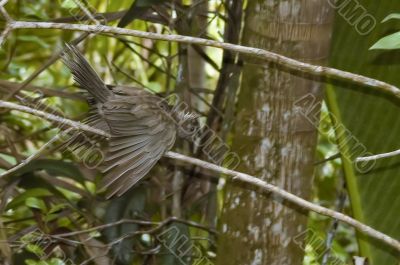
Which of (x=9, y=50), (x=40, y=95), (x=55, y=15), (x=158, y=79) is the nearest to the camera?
(x=40, y=95)

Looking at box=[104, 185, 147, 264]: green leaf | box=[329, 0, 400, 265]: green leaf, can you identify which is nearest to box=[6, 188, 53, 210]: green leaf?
box=[104, 185, 147, 264]: green leaf

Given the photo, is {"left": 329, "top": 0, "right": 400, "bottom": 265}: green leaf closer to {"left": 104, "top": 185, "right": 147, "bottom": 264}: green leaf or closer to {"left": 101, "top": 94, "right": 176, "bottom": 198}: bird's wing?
{"left": 101, "top": 94, "right": 176, "bottom": 198}: bird's wing

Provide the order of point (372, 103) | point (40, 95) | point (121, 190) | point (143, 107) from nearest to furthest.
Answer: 1. point (121, 190)
2. point (143, 107)
3. point (372, 103)
4. point (40, 95)

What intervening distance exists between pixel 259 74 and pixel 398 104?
438 millimetres

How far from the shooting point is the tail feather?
1.81m

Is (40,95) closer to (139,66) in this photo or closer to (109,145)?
(109,145)

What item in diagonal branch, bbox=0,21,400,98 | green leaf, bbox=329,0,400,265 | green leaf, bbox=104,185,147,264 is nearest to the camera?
diagonal branch, bbox=0,21,400,98

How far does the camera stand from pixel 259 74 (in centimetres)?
171

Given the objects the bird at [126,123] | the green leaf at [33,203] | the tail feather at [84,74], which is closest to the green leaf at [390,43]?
the bird at [126,123]

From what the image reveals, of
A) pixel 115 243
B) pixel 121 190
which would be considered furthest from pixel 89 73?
pixel 115 243

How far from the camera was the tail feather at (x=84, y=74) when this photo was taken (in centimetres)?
181

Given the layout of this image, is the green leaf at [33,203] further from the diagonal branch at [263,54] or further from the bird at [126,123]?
the diagonal branch at [263,54]

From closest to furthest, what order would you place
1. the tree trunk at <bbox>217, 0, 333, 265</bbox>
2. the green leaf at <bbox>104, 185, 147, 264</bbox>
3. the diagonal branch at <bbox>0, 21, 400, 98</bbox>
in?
the diagonal branch at <bbox>0, 21, 400, 98</bbox>, the tree trunk at <bbox>217, 0, 333, 265</bbox>, the green leaf at <bbox>104, 185, 147, 264</bbox>

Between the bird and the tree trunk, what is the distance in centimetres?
20
